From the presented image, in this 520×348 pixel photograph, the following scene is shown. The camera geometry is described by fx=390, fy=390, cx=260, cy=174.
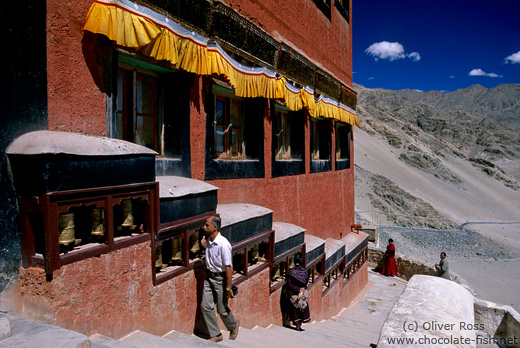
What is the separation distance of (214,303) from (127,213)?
1.49 m

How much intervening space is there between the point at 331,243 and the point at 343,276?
957 millimetres

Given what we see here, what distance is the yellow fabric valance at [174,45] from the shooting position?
3.63 metres

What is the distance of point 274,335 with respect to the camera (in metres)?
5.15

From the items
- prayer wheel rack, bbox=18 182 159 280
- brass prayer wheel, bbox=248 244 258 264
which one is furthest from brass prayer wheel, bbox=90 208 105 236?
brass prayer wheel, bbox=248 244 258 264

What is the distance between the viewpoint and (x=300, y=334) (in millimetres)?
5559

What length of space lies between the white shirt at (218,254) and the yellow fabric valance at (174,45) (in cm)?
211

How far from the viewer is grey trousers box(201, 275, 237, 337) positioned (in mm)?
4113

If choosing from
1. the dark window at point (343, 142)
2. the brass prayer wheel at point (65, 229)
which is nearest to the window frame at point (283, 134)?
the dark window at point (343, 142)

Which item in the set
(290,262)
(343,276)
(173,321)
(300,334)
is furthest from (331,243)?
(173,321)

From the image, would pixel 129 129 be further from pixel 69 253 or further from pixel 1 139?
pixel 69 253

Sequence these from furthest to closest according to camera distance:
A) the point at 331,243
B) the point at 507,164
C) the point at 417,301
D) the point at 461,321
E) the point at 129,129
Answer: the point at 507,164 < the point at 331,243 < the point at 129,129 < the point at 417,301 < the point at 461,321

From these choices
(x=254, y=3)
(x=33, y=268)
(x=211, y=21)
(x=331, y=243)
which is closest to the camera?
(x=33, y=268)

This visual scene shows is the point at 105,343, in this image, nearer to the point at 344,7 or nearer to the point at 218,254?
the point at 218,254

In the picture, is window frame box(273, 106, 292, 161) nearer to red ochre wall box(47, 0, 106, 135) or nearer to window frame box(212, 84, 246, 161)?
window frame box(212, 84, 246, 161)
